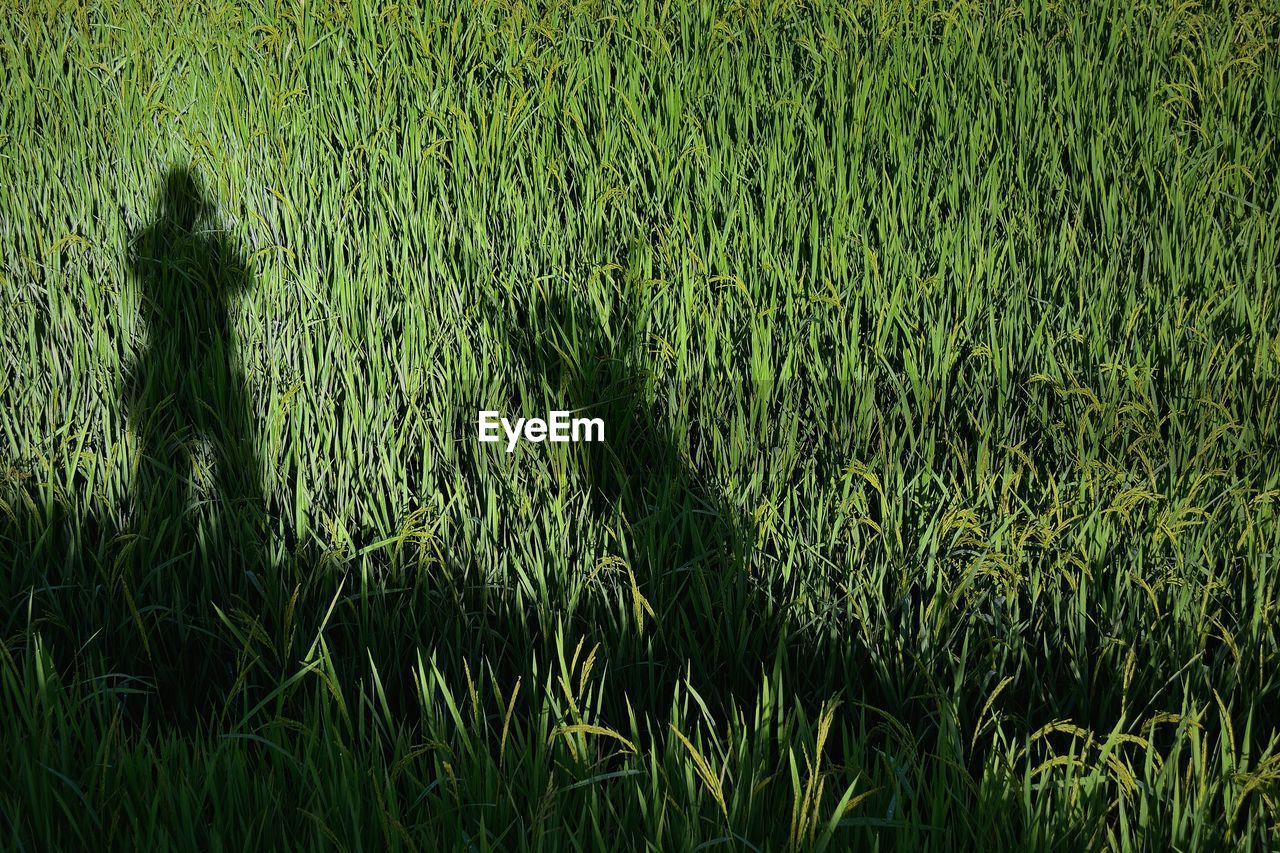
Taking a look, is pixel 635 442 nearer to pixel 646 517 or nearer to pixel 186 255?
pixel 646 517

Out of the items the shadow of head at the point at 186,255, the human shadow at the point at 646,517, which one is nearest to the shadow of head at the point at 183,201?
the shadow of head at the point at 186,255

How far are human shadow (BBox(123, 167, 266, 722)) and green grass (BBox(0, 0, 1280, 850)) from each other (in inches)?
0.4

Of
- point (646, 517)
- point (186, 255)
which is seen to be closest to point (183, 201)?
point (186, 255)

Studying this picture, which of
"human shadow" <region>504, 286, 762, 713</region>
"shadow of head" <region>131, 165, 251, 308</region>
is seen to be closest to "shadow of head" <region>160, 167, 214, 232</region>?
"shadow of head" <region>131, 165, 251, 308</region>

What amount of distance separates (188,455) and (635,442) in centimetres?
83

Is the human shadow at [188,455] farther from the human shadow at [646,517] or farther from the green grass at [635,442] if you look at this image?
the human shadow at [646,517]

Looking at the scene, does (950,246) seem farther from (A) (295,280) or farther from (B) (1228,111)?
(A) (295,280)

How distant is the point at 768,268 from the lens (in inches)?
92.4

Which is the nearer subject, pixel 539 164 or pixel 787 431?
pixel 787 431

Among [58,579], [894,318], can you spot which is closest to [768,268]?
[894,318]

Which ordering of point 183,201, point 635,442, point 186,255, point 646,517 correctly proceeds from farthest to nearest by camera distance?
point 183,201, point 186,255, point 635,442, point 646,517

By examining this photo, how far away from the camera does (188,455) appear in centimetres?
191

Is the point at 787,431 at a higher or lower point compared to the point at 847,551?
higher

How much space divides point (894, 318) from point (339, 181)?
1.36 metres
